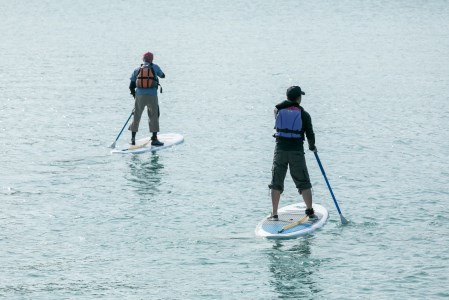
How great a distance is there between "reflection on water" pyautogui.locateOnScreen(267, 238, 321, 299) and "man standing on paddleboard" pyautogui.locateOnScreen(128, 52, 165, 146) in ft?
26.4

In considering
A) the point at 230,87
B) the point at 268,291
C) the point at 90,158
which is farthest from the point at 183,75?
the point at 268,291

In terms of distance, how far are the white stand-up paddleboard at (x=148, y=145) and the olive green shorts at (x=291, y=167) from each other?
7411 millimetres

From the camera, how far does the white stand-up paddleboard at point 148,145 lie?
23.5 metres

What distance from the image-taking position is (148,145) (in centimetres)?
2403

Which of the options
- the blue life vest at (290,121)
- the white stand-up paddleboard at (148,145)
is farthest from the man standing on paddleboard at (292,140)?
the white stand-up paddleboard at (148,145)

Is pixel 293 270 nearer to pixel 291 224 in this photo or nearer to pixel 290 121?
pixel 291 224

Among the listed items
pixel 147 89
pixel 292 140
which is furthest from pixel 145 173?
pixel 292 140

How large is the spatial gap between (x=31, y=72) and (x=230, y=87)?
996cm

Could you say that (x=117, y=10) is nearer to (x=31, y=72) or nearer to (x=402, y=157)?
(x=31, y=72)

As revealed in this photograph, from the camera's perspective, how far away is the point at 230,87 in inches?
1490

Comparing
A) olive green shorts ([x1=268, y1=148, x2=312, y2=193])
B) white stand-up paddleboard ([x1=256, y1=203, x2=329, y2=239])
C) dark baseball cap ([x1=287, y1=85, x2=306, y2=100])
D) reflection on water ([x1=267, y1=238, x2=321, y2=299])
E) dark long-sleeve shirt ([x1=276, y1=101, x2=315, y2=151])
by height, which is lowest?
reflection on water ([x1=267, y1=238, x2=321, y2=299])

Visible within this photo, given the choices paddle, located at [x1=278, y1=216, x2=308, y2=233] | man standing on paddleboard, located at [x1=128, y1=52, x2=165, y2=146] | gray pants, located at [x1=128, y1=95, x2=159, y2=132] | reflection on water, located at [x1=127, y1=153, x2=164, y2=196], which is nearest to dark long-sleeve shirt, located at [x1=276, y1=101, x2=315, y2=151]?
paddle, located at [x1=278, y1=216, x2=308, y2=233]

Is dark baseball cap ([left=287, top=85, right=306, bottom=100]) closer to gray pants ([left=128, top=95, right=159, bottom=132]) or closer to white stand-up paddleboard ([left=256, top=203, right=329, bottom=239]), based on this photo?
white stand-up paddleboard ([left=256, top=203, right=329, bottom=239])

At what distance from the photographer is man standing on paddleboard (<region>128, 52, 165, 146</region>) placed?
75.6ft
